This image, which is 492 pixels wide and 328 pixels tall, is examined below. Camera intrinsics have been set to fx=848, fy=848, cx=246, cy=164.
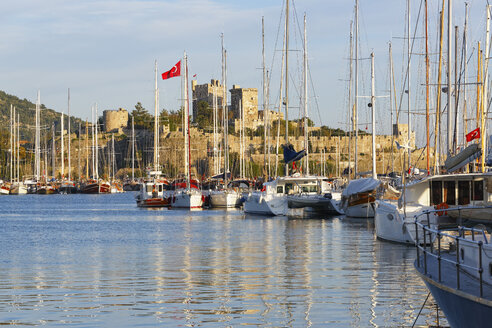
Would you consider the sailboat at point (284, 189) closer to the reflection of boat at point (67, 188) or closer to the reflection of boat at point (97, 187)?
the reflection of boat at point (97, 187)

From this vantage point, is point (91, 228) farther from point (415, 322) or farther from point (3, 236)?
point (415, 322)

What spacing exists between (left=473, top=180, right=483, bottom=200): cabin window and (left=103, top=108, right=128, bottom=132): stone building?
359 feet

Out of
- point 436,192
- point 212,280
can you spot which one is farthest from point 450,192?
point 212,280

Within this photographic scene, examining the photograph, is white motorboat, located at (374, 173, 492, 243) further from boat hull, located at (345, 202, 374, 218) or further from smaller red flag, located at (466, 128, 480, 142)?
boat hull, located at (345, 202, 374, 218)

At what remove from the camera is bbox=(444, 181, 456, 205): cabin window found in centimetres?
2308

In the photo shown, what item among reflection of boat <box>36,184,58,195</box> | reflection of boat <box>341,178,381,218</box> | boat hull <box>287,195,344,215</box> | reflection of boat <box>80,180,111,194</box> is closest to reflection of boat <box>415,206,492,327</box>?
reflection of boat <box>341,178,381,218</box>

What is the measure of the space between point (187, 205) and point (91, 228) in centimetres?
1549

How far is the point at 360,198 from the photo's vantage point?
125 ft

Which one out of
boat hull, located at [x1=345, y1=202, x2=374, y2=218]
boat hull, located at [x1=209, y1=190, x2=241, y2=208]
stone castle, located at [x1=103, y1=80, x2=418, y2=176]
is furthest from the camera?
stone castle, located at [x1=103, y1=80, x2=418, y2=176]

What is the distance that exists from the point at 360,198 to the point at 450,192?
48.9 feet

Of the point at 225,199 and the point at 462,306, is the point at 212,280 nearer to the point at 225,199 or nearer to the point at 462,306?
the point at 462,306

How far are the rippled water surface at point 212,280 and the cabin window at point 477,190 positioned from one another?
91.9 inches

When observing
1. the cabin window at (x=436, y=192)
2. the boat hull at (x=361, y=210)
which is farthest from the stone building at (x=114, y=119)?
the cabin window at (x=436, y=192)

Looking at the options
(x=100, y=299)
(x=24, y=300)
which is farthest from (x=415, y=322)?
(x=24, y=300)
